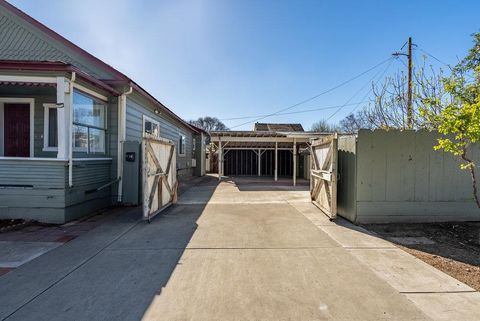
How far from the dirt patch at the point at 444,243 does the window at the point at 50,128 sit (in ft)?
25.7

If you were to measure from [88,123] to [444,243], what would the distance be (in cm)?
814

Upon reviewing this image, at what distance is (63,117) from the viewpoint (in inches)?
242

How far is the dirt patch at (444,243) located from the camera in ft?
13.0

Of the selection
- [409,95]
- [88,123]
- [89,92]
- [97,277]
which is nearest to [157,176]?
[88,123]

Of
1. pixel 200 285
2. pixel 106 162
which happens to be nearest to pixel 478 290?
pixel 200 285

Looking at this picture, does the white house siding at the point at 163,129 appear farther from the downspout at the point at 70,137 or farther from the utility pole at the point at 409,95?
the utility pole at the point at 409,95

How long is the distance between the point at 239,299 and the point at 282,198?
288 inches

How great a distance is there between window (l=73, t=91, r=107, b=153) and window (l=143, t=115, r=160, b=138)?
1919mm

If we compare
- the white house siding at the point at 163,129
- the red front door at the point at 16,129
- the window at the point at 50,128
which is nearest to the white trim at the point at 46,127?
the window at the point at 50,128

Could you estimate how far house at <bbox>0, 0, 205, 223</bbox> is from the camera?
6.12 meters

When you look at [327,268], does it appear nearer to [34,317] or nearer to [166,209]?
[34,317]

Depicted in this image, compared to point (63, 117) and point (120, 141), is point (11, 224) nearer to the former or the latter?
point (63, 117)

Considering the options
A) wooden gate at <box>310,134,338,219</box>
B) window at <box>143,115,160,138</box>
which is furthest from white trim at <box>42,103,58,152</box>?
wooden gate at <box>310,134,338,219</box>

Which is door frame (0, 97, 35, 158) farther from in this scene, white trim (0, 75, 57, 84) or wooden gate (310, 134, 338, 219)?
wooden gate (310, 134, 338, 219)
